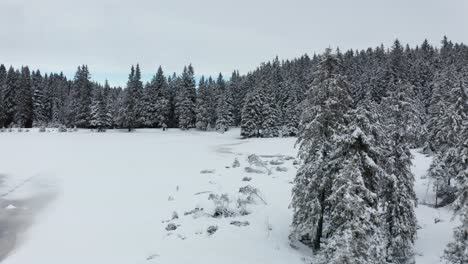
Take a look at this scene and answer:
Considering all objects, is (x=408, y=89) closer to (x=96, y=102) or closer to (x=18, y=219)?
(x=18, y=219)

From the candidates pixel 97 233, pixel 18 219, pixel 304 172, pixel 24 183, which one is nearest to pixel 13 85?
pixel 24 183

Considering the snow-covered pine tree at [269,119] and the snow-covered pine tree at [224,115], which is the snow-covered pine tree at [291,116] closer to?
the snow-covered pine tree at [269,119]

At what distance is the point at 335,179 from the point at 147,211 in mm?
14394

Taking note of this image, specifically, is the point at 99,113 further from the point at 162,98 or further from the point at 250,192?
the point at 250,192

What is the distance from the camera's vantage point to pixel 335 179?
49.8 ft

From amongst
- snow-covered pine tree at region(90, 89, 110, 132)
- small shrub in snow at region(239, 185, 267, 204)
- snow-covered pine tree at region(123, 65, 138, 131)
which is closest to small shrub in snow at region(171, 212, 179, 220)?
small shrub in snow at region(239, 185, 267, 204)

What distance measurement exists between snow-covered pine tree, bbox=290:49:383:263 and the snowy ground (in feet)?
9.02

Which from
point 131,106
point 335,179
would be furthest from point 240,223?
point 131,106

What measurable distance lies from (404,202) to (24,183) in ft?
101

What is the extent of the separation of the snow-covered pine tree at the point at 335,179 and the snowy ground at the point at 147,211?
2749 millimetres

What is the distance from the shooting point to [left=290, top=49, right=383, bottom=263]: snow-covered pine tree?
43.7 ft

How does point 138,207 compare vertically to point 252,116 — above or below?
below

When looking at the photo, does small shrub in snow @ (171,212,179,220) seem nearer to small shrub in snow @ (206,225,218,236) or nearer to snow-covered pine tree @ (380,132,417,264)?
small shrub in snow @ (206,225,218,236)

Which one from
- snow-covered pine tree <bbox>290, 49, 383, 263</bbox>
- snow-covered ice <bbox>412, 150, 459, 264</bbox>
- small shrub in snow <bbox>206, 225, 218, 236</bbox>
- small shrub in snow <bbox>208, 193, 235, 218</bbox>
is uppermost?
snow-covered pine tree <bbox>290, 49, 383, 263</bbox>
